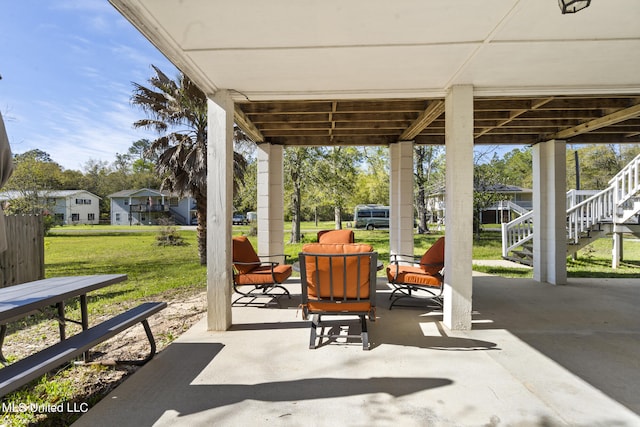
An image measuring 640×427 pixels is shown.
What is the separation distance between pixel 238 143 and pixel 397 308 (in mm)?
7579

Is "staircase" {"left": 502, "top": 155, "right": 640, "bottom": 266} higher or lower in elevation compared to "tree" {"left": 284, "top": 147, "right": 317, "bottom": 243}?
lower

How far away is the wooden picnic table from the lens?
6.59 ft

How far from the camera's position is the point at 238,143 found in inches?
402

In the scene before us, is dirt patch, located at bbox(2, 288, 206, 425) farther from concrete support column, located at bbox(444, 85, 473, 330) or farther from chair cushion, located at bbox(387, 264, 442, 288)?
concrete support column, located at bbox(444, 85, 473, 330)

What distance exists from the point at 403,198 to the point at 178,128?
708 centimetres

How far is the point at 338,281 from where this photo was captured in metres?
3.28

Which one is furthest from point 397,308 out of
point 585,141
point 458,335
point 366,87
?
point 585,141

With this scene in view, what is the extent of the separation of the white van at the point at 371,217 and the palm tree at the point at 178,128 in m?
19.0

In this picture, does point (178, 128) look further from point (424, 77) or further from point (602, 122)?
point (602, 122)

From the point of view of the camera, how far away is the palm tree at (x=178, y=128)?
30.2 feet

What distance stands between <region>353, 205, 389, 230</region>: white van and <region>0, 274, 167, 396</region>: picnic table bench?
25.3 meters

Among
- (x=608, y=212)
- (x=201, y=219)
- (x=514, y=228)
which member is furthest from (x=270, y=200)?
(x=608, y=212)

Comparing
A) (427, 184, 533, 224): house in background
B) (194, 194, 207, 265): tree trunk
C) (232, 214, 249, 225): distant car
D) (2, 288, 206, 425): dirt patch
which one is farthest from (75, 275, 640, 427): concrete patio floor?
(232, 214, 249, 225): distant car

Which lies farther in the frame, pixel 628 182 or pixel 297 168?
pixel 297 168
